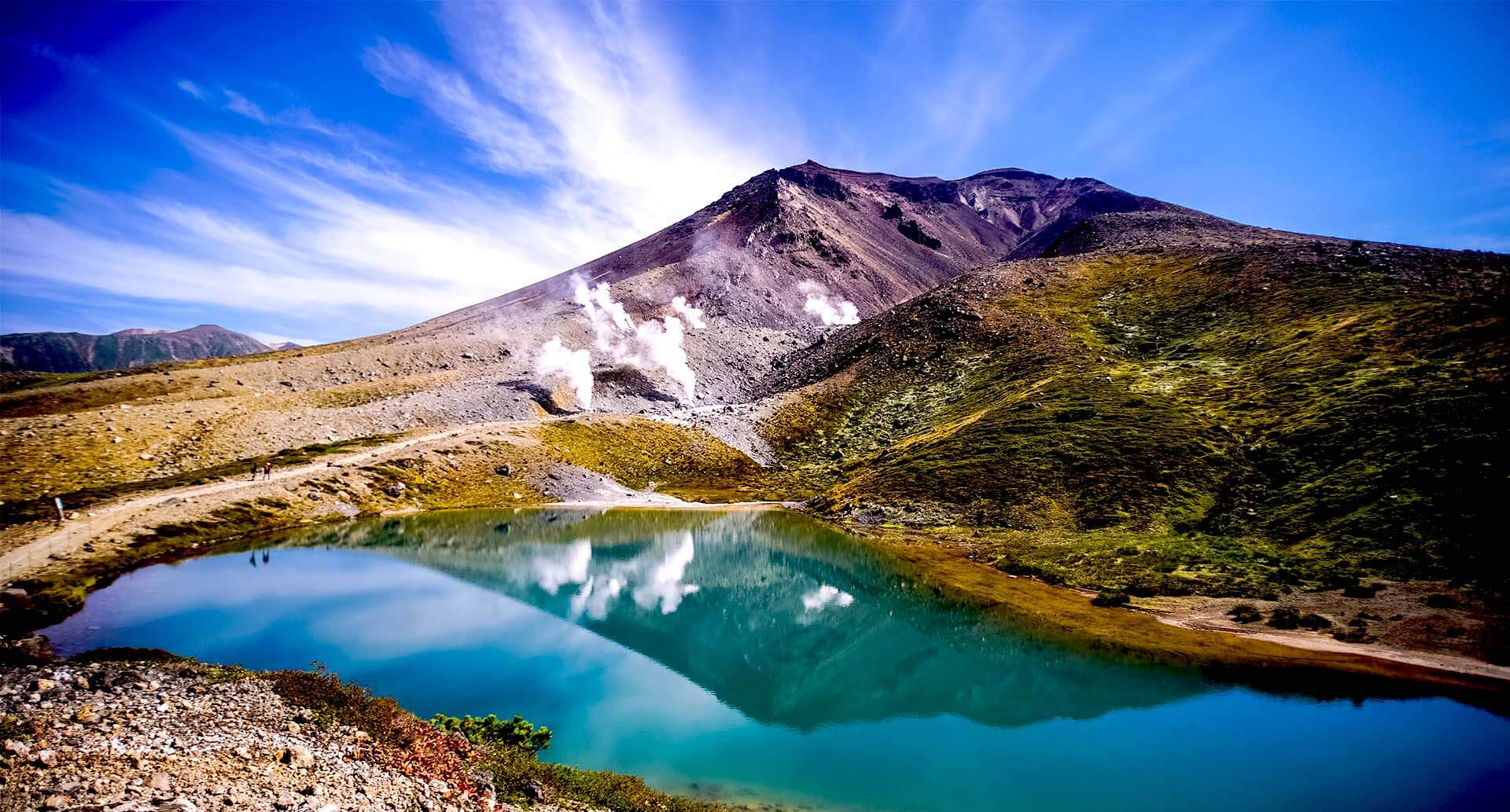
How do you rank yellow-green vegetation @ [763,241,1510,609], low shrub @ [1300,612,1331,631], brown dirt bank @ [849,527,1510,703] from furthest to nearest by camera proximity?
1. yellow-green vegetation @ [763,241,1510,609]
2. low shrub @ [1300,612,1331,631]
3. brown dirt bank @ [849,527,1510,703]

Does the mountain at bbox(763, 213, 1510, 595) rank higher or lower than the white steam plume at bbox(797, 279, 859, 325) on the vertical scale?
lower

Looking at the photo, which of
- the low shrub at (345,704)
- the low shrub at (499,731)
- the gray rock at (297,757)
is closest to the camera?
the gray rock at (297,757)

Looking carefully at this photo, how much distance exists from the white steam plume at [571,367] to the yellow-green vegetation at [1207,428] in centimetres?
3450

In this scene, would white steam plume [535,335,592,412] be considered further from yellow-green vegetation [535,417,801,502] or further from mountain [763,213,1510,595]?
mountain [763,213,1510,595]

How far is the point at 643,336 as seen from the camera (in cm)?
13000

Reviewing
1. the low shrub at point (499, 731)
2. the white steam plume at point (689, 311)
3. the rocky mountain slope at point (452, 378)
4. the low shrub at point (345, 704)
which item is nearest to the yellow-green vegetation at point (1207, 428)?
the rocky mountain slope at point (452, 378)

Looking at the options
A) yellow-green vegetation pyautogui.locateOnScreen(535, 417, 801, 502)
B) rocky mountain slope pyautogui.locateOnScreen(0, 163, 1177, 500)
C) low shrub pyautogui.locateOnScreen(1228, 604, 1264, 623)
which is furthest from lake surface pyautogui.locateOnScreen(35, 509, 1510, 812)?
yellow-green vegetation pyautogui.locateOnScreen(535, 417, 801, 502)

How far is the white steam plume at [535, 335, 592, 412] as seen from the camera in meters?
105

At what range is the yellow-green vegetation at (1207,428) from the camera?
37.6m

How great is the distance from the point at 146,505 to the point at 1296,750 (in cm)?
6919

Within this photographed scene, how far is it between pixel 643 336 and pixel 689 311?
70.7 feet

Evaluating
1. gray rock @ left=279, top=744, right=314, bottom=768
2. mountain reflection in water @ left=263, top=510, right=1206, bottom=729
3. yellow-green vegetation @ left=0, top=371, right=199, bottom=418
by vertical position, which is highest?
yellow-green vegetation @ left=0, top=371, right=199, bottom=418

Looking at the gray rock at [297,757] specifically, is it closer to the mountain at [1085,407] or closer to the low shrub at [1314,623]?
the mountain at [1085,407]

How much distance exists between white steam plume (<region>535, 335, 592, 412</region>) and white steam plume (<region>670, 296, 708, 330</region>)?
30525mm
